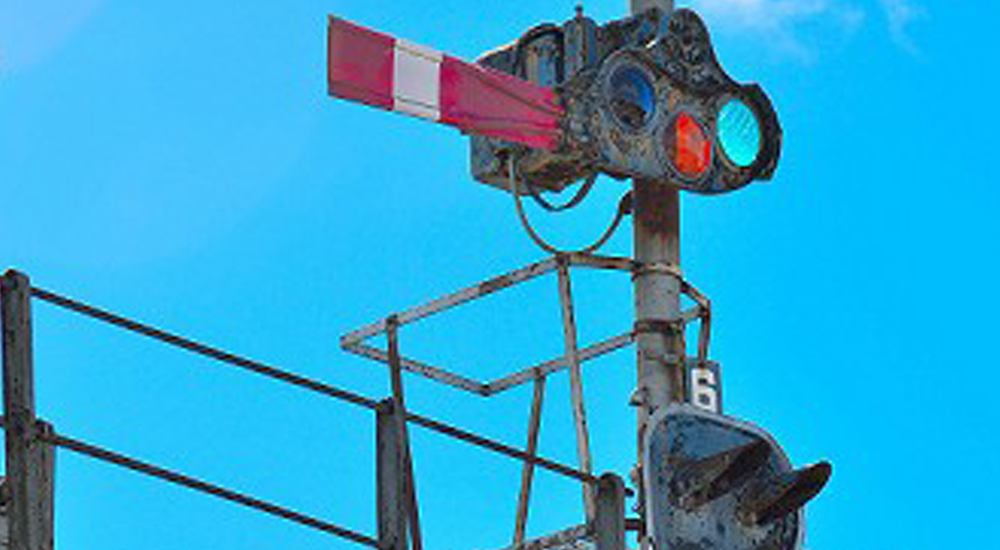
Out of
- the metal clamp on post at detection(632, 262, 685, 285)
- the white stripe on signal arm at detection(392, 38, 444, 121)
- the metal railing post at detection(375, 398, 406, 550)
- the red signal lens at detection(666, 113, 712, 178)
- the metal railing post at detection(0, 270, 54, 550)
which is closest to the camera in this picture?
the metal railing post at detection(0, 270, 54, 550)

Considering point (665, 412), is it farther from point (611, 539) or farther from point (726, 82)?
point (726, 82)

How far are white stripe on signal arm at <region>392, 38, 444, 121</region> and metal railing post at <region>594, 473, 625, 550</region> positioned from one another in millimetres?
2978

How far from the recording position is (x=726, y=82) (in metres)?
13.8

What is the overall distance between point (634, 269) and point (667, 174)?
627 millimetres

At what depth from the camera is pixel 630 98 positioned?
13.2 metres

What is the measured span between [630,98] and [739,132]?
0.94 metres

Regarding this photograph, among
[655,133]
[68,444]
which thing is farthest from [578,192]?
[68,444]

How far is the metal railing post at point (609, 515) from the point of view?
9.46 m

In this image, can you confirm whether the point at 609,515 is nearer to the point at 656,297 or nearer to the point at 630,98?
the point at 656,297

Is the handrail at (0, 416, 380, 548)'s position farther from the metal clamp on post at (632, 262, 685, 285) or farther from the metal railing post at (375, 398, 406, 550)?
the metal clamp on post at (632, 262, 685, 285)

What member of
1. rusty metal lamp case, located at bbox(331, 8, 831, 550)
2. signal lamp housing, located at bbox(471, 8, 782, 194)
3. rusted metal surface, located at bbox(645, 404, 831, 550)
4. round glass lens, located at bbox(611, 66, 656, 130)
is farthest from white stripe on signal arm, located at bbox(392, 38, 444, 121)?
rusted metal surface, located at bbox(645, 404, 831, 550)

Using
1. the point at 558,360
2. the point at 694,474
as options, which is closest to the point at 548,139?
the point at 558,360

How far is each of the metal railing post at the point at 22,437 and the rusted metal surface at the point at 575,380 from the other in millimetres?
5042

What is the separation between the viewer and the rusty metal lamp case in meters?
11.5
